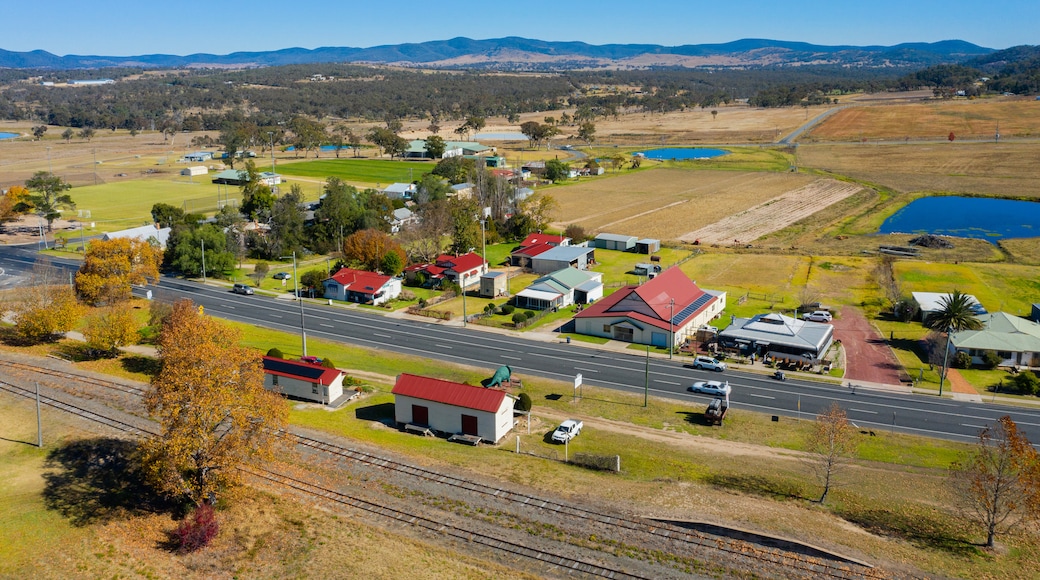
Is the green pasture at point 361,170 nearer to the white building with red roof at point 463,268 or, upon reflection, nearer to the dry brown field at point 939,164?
→ the white building with red roof at point 463,268

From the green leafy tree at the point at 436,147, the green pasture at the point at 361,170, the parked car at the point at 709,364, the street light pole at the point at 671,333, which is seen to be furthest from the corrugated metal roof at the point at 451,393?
the green leafy tree at the point at 436,147

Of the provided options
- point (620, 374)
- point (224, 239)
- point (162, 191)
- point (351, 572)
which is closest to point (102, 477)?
point (351, 572)

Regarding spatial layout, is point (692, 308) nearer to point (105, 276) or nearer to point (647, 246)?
point (647, 246)

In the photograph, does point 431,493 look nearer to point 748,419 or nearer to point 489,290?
point 748,419

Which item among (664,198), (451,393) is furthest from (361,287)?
(664,198)

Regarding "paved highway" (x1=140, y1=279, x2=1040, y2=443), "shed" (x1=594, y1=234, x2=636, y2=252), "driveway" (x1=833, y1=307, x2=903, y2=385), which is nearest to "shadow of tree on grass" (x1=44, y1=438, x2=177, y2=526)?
"paved highway" (x1=140, y1=279, x2=1040, y2=443)
